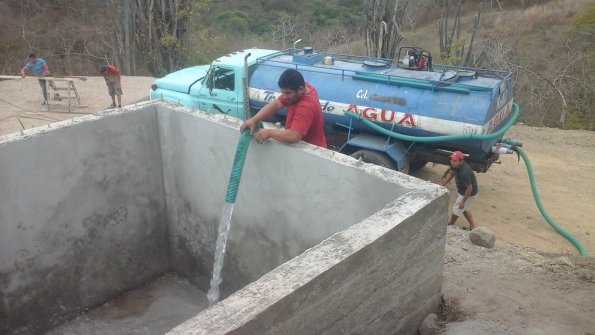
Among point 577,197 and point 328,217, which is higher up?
point 328,217

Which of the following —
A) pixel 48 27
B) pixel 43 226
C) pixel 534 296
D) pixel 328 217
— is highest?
pixel 48 27

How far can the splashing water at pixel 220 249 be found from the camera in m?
4.97

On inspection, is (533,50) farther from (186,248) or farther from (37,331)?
(37,331)

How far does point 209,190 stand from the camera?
5.40m

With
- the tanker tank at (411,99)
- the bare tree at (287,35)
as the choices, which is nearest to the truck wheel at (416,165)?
the tanker tank at (411,99)

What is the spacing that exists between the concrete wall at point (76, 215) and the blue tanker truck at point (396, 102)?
7.59 ft

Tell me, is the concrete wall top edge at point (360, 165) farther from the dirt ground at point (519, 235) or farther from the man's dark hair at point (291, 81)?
the dirt ground at point (519, 235)

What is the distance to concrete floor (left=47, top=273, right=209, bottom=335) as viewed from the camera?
550 centimetres

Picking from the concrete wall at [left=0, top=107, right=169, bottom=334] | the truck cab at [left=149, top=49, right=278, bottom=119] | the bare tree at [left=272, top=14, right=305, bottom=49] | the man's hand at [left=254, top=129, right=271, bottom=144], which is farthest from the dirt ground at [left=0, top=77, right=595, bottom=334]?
the bare tree at [left=272, top=14, right=305, bottom=49]

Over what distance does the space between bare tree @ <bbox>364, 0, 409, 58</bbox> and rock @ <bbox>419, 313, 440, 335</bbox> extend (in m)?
10.6

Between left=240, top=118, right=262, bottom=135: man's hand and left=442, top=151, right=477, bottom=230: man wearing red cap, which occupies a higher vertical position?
left=240, top=118, right=262, bottom=135: man's hand

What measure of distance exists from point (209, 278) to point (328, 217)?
222 cm

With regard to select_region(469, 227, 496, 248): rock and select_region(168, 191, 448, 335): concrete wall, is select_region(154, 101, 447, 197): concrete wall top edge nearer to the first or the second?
select_region(168, 191, 448, 335): concrete wall

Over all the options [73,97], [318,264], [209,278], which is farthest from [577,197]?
[73,97]
